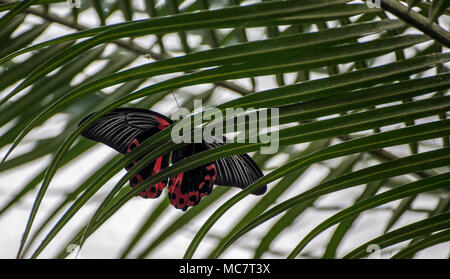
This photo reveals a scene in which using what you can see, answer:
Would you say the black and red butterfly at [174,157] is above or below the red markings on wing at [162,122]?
below

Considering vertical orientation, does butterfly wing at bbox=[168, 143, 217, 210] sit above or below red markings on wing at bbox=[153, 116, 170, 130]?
below

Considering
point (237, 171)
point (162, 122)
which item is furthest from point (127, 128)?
point (237, 171)

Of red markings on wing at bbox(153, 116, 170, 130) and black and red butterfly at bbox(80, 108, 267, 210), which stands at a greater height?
red markings on wing at bbox(153, 116, 170, 130)

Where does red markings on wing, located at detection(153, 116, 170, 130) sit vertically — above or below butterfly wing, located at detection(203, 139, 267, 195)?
above

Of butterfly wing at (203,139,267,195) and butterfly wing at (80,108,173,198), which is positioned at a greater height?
butterfly wing at (80,108,173,198)

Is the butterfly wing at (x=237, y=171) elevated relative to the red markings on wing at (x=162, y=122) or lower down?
lower down
